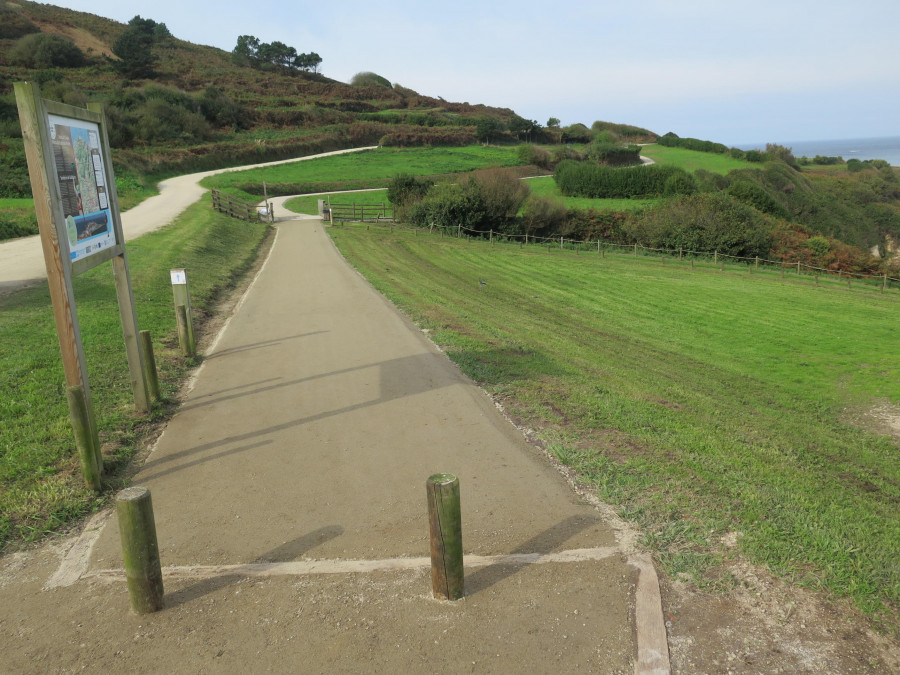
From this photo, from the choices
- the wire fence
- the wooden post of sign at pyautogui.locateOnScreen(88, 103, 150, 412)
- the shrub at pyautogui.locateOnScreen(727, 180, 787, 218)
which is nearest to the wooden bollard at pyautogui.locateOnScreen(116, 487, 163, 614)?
the wooden post of sign at pyautogui.locateOnScreen(88, 103, 150, 412)

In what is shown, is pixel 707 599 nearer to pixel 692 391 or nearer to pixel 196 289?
pixel 692 391

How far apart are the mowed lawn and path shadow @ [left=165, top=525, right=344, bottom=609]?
2.45 metres

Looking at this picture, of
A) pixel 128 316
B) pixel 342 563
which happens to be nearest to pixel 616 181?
pixel 128 316

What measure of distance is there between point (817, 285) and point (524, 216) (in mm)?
17394

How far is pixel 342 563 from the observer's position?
15.0ft

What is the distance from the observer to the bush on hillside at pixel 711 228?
39438mm

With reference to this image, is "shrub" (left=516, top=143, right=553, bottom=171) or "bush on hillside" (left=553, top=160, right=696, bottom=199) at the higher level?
"shrub" (left=516, top=143, right=553, bottom=171)

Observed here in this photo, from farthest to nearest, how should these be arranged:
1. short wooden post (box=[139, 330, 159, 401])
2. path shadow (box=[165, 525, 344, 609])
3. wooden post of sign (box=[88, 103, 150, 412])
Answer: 1. short wooden post (box=[139, 330, 159, 401])
2. wooden post of sign (box=[88, 103, 150, 412])
3. path shadow (box=[165, 525, 344, 609])

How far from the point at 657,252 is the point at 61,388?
3731 cm

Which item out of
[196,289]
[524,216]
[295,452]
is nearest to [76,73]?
[524,216]

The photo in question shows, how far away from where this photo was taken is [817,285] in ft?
101

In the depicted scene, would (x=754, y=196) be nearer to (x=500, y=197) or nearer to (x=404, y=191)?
(x=500, y=197)

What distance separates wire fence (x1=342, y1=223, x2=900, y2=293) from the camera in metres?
35.4

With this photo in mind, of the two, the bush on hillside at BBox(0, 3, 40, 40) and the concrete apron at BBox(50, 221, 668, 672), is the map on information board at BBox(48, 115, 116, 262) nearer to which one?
the concrete apron at BBox(50, 221, 668, 672)
